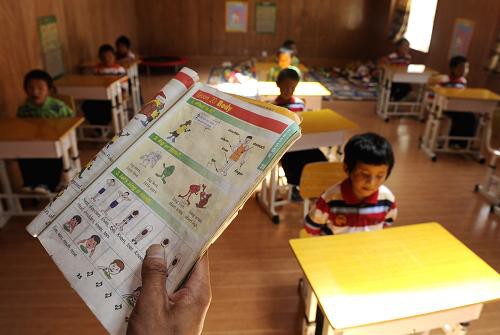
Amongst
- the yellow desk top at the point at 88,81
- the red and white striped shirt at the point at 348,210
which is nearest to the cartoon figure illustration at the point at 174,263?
the red and white striped shirt at the point at 348,210

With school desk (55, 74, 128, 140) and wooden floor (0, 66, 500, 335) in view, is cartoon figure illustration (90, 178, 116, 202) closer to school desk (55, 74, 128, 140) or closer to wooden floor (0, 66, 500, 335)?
wooden floor (0, 66, 500, 335)

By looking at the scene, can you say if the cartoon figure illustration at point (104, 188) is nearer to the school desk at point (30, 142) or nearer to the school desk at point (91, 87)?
the school desk at point (30, 142)

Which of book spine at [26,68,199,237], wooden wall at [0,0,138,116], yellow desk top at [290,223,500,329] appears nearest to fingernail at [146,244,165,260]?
book spine at [26,68,199,237]

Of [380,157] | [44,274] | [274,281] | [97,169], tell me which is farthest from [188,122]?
[44,274]

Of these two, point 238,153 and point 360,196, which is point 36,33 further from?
point 238,153

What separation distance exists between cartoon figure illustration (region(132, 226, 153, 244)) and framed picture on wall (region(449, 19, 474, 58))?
19.3 ft

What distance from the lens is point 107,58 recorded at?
15.5 ft

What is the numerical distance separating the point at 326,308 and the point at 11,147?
2.33 meters

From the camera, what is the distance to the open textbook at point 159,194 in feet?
2.29

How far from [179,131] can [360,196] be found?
1.15 metres

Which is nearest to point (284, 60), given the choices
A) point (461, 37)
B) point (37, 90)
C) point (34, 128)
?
point (461, 37)

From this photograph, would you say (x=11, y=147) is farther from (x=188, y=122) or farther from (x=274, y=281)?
(x=188, y=122)

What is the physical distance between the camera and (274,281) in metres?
2.35

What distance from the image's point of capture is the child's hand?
27.0 inches
